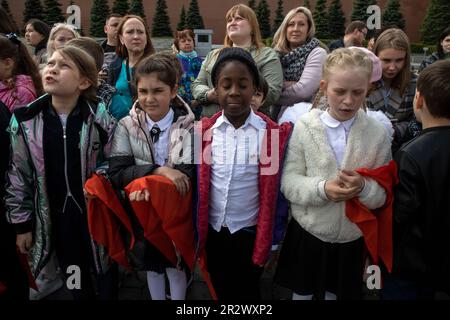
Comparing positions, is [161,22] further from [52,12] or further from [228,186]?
[228,186]

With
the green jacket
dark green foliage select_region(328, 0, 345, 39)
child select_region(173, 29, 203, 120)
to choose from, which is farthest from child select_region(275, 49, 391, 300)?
dark green foliage select_region(328, 0, 345, 39)

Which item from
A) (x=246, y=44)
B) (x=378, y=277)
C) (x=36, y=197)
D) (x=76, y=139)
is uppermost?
(x=246, y=44)

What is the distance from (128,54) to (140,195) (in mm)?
1996

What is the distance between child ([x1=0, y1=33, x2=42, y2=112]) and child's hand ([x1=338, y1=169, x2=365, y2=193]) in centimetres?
211

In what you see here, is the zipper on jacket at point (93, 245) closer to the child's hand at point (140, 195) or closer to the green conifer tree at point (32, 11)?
the child's hand at point (140, 195)

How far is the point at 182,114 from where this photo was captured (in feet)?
8.06

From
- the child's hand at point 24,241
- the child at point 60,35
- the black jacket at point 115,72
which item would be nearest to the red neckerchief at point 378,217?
the child's hand at point 24,241

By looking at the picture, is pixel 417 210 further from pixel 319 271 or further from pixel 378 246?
pixel 319 271

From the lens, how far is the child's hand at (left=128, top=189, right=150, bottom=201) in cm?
207

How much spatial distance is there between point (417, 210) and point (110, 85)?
2580 mm

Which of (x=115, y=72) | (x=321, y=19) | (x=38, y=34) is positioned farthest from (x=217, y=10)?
(x=115, y=72)

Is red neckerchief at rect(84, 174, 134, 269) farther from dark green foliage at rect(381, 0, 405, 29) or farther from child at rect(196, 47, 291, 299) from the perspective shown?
dark green foliage at rect(381, 0, 405, 29)

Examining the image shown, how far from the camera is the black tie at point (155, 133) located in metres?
2.32

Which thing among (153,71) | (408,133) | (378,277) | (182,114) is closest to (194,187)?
(182,114)
